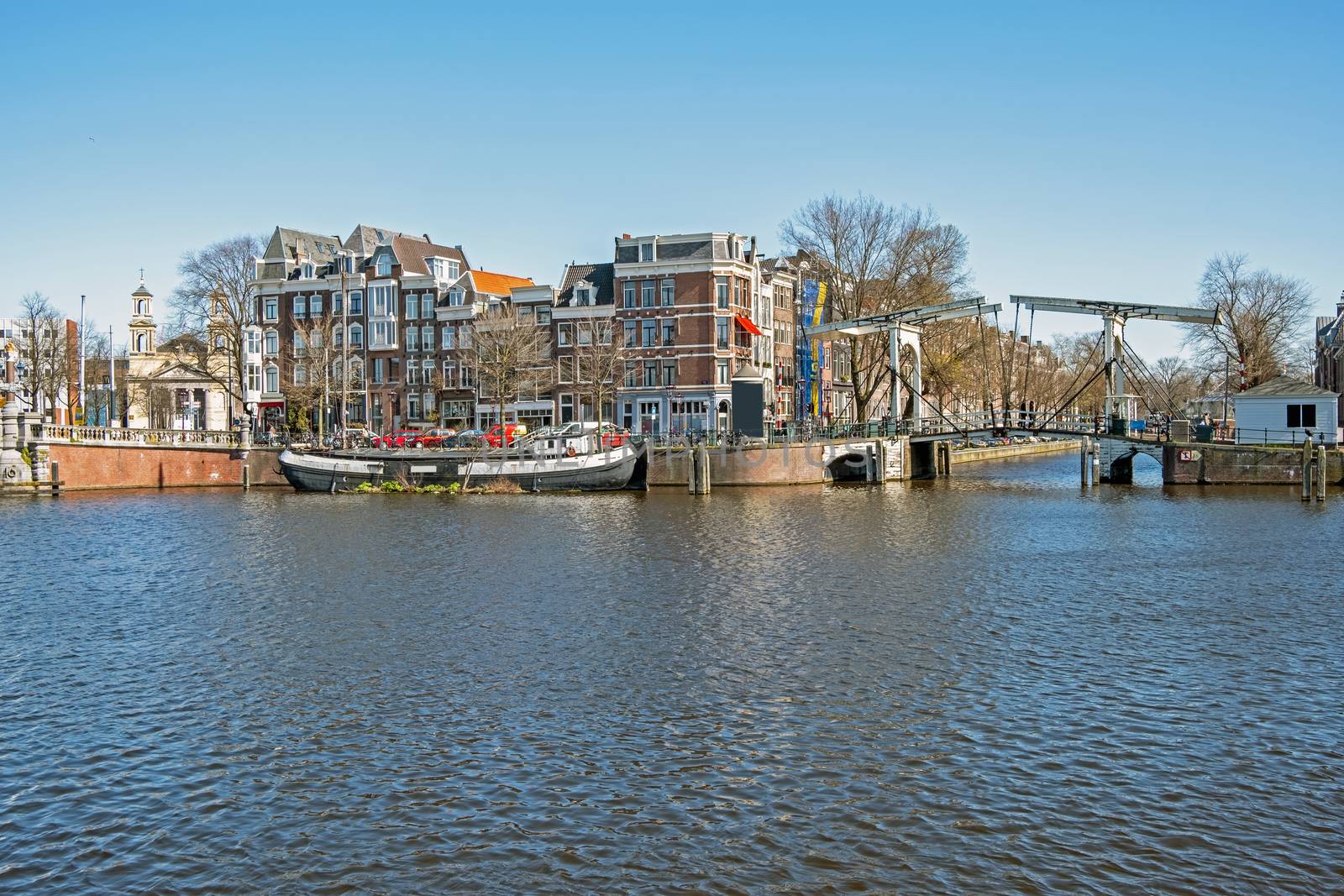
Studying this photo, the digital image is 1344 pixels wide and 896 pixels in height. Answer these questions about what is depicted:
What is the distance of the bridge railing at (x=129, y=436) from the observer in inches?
2320

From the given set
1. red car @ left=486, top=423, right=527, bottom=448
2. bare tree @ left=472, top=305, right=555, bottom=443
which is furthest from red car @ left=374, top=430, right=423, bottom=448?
red car @ left=486, top=423, right=527, bottom=448

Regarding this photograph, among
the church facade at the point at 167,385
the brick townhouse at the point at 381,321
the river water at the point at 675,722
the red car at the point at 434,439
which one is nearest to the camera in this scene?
the river water at the point at 675,722

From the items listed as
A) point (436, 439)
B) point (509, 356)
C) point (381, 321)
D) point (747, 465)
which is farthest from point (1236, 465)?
point (381, 321)

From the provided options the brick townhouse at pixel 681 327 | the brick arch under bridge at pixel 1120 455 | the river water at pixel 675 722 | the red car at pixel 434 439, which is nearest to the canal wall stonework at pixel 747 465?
the red car at pixel 434 439

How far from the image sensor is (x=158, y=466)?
6228 centimetres

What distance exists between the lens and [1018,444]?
10156 cm

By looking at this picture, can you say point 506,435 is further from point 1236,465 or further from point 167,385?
point 167,385

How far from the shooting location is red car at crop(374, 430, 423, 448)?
6391cm

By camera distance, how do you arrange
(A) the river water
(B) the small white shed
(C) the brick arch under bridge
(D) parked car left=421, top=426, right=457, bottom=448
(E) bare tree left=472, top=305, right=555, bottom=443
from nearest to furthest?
(A) the river water
(B) the small white shed
(C) the brick arch under bridge
(D) parked car left=421, top=426, right=457, bottom=448
(E) bare tree left=472, top=305, right=555, bottom=443

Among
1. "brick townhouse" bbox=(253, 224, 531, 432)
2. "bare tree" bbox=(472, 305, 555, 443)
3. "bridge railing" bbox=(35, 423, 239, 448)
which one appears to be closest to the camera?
"bridge railing" bbox=(35, 423, 239, 448)

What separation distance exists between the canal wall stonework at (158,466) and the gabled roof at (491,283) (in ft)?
76.3

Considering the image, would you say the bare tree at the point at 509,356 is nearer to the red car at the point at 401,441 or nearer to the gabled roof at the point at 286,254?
the red car at the point at 401,441

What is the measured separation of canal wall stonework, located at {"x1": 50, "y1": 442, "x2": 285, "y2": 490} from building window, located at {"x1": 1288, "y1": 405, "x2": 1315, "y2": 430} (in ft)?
168

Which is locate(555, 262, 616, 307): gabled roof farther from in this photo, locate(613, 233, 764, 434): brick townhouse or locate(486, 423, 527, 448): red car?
locate(486, 423, 527, 448): red car
